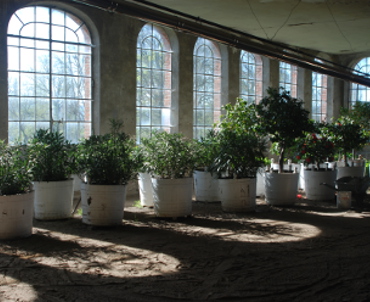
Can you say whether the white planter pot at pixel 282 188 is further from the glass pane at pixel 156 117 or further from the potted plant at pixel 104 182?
the glass pane at pixel 156 117

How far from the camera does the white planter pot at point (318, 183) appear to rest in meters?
8.99

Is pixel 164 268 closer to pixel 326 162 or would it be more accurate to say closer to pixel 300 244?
pixel 300 244

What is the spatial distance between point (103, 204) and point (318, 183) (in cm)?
454

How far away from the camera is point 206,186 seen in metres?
8.41

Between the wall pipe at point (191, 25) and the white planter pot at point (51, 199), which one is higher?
the wall pipe at point (191, 25)

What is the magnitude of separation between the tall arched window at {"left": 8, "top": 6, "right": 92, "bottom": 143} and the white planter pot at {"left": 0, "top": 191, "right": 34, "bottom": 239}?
377 centimetres

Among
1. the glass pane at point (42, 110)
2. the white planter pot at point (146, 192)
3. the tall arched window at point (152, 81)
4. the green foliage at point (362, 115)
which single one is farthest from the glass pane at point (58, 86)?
the green foliage at point (362, 115)

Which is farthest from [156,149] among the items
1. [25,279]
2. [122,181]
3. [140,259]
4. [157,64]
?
[157,64]

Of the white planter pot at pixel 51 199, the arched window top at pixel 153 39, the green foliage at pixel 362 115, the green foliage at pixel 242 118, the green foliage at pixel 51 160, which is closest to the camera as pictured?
the green foliage at pixel 51 160

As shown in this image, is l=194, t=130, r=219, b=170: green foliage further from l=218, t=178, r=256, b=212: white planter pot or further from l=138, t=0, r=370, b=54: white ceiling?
l=138, t=0, r=370, b=54: white ceiling

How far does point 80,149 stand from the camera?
665 centimetres

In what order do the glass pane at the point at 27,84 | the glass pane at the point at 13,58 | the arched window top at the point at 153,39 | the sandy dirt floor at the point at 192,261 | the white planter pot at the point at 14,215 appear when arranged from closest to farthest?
the sandy dirt floor at the point at 192,261 < the white planter pot at the point at 14,215 < the glass pane at the point at 13,58 < the glass pane at the point at 27,84 < the arched window top at the point at 153,39

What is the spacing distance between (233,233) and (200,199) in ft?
8.55

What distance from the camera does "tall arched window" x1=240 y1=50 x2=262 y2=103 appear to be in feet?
44.8
